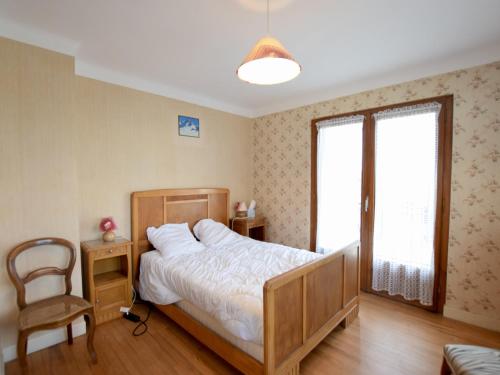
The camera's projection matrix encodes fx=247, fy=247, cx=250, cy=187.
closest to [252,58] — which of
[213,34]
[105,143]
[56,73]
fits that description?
[213,34]

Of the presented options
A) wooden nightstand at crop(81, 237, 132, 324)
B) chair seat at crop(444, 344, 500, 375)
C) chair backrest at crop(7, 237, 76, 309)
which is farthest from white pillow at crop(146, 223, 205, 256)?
chair seat at crop(444, 344, 500, 375)

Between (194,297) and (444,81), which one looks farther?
(444,81)

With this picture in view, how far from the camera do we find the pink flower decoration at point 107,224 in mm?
2613

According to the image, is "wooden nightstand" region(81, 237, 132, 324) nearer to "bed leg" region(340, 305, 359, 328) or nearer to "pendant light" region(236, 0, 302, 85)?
"pendant light" region(236, 0, 302, 85)

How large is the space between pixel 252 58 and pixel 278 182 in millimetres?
2718

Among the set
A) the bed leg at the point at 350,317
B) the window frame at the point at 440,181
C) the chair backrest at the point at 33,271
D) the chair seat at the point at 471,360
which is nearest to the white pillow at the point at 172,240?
the chair backrest at the point at 33,271

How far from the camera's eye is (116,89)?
110 inches

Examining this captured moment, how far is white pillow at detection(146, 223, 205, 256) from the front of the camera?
2.78 metres

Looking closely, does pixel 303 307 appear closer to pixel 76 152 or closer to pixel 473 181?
pixel 473 181

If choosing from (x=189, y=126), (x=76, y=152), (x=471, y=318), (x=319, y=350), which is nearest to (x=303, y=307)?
(x=319, y=350)

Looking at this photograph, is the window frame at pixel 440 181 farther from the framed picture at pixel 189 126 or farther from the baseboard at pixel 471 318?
the framed picture at pixel 189 126

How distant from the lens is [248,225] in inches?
151

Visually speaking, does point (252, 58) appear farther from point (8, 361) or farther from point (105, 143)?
point (8, 361)

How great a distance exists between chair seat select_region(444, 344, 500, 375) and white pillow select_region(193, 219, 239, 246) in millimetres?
2378
